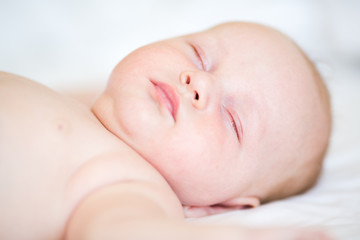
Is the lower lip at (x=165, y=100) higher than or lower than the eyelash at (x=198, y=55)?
lower

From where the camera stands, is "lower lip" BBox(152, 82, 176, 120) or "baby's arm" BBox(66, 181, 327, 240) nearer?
"baby's arm" BBox(66, 181, 327, 240)

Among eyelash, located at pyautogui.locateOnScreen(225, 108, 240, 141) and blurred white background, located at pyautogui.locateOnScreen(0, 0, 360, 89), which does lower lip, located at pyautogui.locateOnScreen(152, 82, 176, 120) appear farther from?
blurred white background, located at pyautogui.locateOnScreen(0, 0, 360, 89)

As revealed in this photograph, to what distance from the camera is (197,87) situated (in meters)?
1.19

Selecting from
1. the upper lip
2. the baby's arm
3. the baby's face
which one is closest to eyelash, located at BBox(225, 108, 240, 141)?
the baby's face

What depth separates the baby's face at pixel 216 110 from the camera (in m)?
1.18

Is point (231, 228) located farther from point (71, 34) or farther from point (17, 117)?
point (71, 34)

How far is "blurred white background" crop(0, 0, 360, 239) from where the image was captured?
5.82ft

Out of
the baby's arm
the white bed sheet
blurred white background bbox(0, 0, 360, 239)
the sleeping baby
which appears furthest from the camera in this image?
blurred white background bbox(0, 0, 360, 239)

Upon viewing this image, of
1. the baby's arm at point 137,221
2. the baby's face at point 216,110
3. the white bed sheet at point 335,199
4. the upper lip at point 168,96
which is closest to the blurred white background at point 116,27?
the white bed sheet at point 335,199

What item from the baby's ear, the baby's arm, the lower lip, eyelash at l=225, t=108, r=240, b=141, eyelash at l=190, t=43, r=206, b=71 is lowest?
the baby's ear

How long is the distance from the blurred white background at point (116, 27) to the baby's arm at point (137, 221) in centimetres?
90

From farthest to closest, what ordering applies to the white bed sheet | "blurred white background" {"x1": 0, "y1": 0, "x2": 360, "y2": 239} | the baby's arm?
"blurred white background" {"x1": 0, "y1": 0, "x2": 360, "y2": 239}
the white bed sheet
the baby's arm

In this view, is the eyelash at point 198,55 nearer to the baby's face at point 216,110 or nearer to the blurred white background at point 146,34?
the baby's face at point 216,110

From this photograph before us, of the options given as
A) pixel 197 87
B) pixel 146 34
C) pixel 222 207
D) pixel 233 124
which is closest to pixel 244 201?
pixel 222 207
